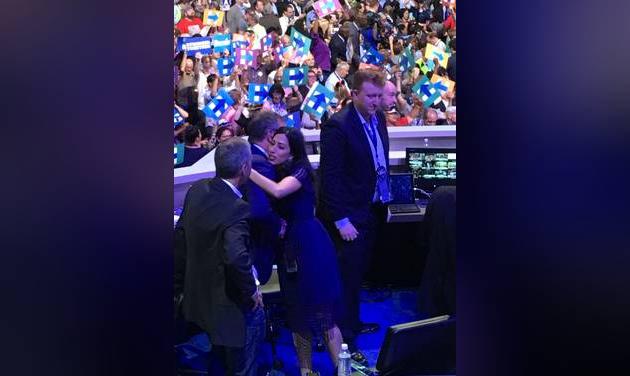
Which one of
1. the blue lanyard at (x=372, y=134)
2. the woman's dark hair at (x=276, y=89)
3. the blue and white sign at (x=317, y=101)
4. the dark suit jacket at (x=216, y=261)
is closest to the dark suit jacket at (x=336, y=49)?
the blue and white sign at (x=317, y=101)

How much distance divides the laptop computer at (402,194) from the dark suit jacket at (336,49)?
28.2 inches

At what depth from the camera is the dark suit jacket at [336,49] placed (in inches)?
152

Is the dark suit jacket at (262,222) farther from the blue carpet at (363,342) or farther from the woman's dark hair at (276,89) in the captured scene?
the woman's dark hair at (276,89)

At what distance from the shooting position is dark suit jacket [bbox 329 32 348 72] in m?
3.86

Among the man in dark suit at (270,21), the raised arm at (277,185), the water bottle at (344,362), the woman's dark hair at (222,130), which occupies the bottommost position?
the water bottle at (344,362)

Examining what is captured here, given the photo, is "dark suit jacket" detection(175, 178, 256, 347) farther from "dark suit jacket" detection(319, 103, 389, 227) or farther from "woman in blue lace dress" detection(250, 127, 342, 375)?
"dark suit jacket" detection(319, 103, 389, 227)

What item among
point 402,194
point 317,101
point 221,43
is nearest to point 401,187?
point 402,194

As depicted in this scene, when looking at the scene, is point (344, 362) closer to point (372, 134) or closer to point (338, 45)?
point (372, 134)

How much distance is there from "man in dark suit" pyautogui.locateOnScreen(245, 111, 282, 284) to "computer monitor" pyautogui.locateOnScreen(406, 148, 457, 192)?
46.8 inches
